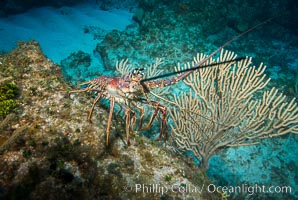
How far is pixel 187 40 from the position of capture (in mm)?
9992

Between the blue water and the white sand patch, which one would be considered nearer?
the blue water

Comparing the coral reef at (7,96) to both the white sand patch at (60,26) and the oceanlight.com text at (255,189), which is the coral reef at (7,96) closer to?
the oceanlight.com text at (255,189)

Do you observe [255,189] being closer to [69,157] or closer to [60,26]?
[69,157]

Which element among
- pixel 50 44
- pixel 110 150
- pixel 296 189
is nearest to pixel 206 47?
pixel 296 189

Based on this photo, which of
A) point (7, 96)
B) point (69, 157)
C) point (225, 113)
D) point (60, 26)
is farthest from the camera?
point (60, 26)

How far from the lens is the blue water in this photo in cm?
623

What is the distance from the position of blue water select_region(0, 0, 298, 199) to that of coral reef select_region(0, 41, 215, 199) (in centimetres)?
384

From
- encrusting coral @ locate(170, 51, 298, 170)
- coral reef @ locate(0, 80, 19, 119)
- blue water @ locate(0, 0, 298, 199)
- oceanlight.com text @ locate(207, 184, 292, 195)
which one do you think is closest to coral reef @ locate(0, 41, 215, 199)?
coral reef @ locate(0, 80, 19, 119)

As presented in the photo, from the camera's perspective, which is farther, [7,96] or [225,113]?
[225,113]

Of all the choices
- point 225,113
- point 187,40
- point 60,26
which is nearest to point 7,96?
point 225,113

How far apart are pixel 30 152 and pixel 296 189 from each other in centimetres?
675

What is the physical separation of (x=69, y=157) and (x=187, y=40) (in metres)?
8.86

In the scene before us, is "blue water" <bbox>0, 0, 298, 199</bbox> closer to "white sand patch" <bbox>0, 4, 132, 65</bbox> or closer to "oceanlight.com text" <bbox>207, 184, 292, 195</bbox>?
"white sand patch" <bbox>0, 4, 132, 65</bbox>

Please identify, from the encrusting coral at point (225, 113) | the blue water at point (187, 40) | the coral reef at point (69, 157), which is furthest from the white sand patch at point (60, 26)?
the coral reef at point (69, 157)
